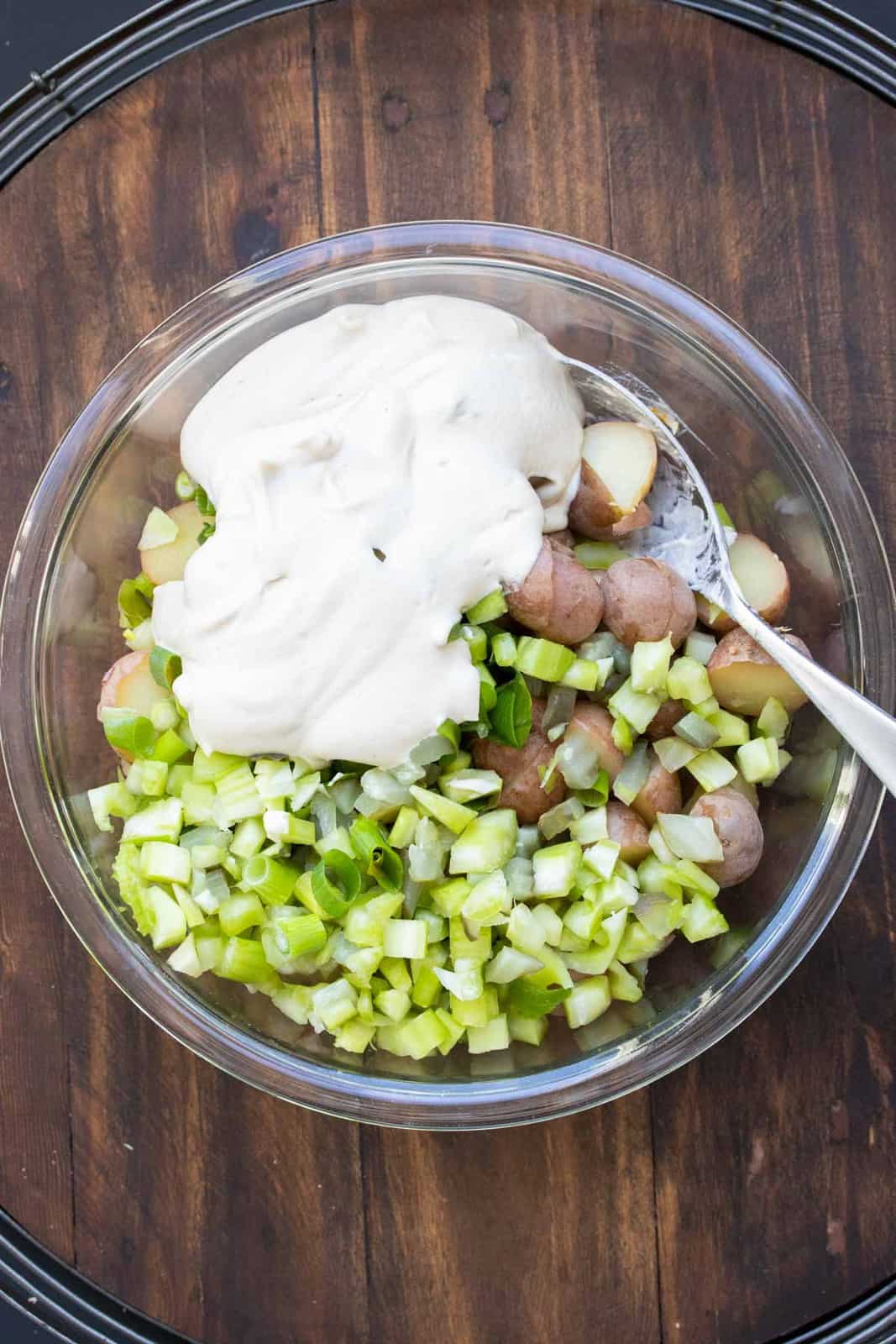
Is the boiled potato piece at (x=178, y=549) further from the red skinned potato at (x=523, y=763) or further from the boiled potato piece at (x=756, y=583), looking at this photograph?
the boiled potato piece at (x=756, y=583)

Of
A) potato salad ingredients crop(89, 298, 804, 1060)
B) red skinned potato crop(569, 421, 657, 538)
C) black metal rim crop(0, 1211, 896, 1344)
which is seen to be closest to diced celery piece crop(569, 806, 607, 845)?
potato salad ingredients crop(89, 298, 804, 1060)

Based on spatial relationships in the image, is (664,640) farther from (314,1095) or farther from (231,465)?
(314,1095)

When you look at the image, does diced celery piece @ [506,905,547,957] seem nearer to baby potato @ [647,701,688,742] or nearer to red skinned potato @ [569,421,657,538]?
baby potato @ [647,701,688,742]

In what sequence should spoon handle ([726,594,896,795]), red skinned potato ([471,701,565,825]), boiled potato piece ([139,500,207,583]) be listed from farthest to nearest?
boiled potato piece ([139,500,207,583])
red skinned potato ([471,701,565,825])
spoon handle ([726,594,896,795])

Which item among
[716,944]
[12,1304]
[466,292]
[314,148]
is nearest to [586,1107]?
[716,944]

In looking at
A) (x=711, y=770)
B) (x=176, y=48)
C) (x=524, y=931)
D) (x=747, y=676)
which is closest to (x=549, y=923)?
(x=524, y=931)

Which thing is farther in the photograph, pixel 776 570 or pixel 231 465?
pixel 776 570

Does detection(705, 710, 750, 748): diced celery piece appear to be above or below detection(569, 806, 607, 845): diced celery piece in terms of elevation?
above

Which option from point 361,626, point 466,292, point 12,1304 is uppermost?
point 466,292
